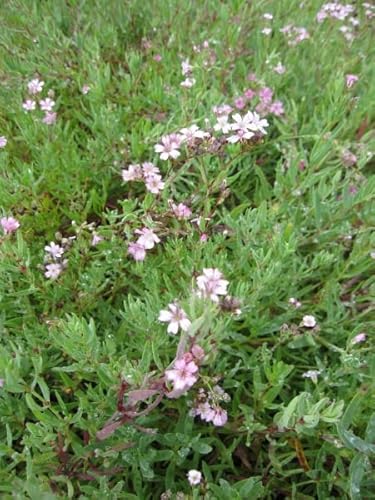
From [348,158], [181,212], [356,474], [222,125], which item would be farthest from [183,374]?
[348,158]

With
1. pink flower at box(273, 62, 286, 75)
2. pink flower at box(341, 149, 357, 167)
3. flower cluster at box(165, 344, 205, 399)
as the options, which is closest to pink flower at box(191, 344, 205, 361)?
flower cluster at box(165, 344, 205, 399)

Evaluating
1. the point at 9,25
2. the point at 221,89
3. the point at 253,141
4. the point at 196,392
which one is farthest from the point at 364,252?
the point at 9,25

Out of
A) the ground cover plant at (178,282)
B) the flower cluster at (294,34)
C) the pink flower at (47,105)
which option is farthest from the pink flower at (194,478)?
the flower cluster at (294,34)

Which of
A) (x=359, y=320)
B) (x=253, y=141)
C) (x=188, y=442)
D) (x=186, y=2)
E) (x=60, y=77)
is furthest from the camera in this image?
(x=186, y=2)

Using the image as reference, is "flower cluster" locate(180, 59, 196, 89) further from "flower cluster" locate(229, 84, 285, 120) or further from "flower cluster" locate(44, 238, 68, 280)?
"flower cluster" locate(44, 238, 68, 280)

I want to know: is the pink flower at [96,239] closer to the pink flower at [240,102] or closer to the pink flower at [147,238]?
the pink flower at [147,238]

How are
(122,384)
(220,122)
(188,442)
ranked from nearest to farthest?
(122,384) → (188,442) → (220,122)

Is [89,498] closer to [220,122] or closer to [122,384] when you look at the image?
[122,384]

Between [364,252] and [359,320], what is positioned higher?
[364,252]
